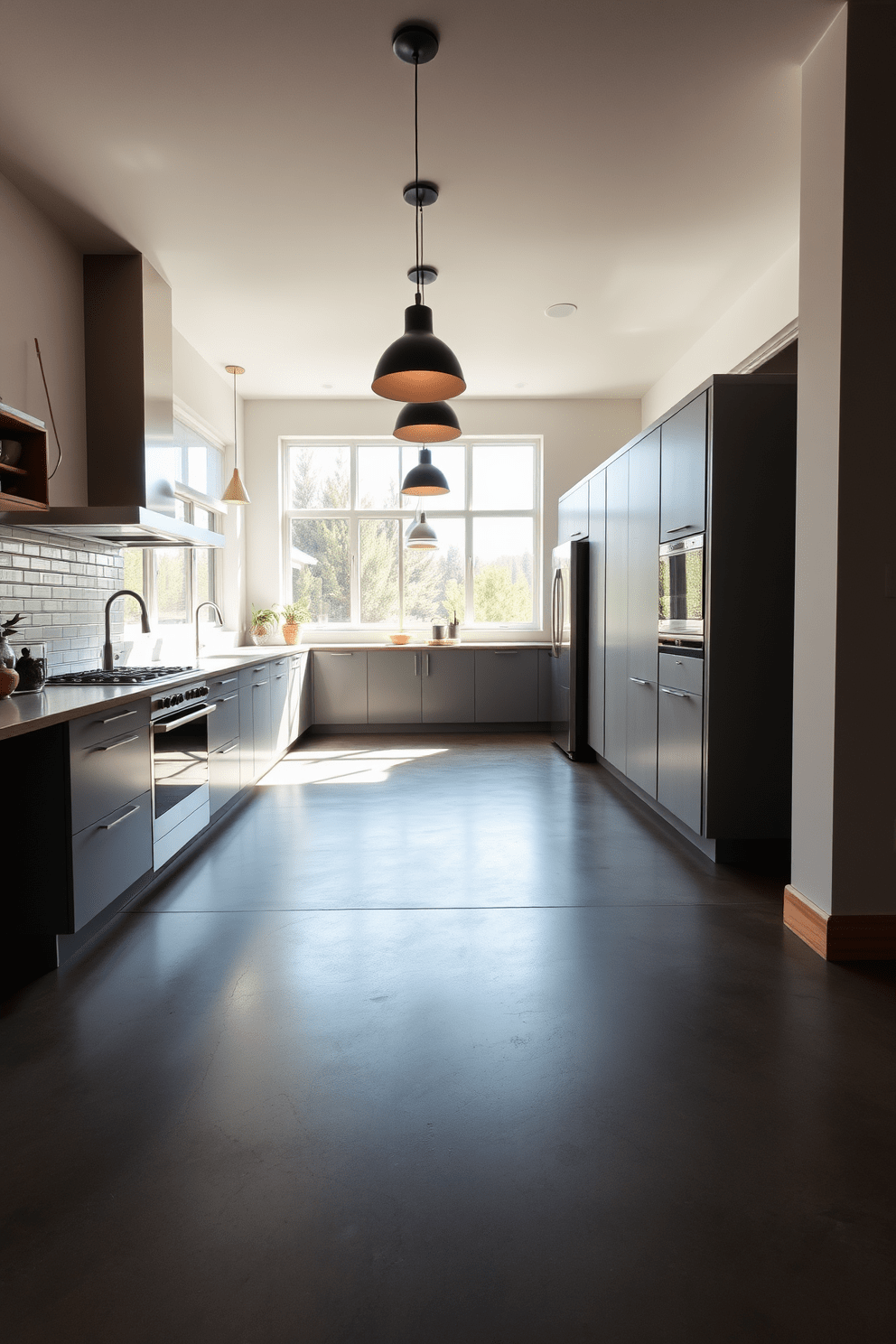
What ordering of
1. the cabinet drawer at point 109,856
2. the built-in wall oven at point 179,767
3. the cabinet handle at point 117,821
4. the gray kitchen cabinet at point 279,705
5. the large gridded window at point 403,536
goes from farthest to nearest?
the large gridded window at point 403,536
the gray kitchen cabinet at point 279,705
the built-in wall oven at point 179,767
the cabinet handle at point 117,821
the cabinet drawer at point 109,856

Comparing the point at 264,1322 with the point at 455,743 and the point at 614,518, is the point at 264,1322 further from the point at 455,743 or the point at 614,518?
the point at 455,743

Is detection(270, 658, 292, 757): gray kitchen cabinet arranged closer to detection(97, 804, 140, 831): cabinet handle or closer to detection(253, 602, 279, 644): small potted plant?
detection(253, 602, 279, 644): small potted plant

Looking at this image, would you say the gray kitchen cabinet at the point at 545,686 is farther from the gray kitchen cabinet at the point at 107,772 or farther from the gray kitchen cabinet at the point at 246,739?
the gray kitchen cabinet at the point at 107,772

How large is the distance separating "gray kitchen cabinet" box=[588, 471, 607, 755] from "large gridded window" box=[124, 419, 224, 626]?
269 cm

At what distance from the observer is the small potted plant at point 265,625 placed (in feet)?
24.0

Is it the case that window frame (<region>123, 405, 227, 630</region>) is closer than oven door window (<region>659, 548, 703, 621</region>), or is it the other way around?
oven door window (<region>659, 548, 703, 621</region>)

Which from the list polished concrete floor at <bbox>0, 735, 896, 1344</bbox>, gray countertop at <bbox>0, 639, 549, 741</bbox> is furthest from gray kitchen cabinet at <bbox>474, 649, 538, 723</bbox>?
polished concrete floor at <bbox>0, 735, 896, 1344</bbox>

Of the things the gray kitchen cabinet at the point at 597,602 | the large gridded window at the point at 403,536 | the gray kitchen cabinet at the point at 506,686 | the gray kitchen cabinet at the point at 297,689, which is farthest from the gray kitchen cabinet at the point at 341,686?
the gray kitchen cabinet at the point at 597,602

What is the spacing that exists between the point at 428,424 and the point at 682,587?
1.41 metres

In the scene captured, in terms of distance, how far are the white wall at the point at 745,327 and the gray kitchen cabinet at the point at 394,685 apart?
3104mm

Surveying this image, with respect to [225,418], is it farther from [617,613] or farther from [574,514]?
[617,613]

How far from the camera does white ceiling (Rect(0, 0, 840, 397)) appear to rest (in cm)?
268

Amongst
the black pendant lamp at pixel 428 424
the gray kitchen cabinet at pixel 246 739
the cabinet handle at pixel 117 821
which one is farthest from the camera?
the gray kitchen cabinet at pixel 246 739

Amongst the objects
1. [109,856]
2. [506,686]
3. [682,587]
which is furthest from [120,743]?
[506,686]
